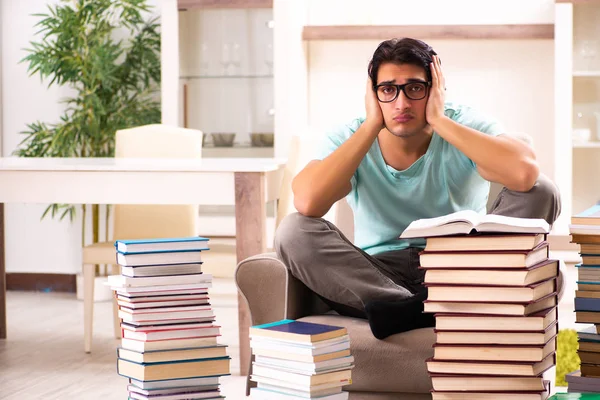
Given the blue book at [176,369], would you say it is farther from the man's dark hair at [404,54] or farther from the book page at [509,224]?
the man's dark hair at [404,54]

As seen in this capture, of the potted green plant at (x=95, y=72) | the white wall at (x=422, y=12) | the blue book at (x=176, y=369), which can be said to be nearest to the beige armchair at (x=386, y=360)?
the blue book at (x=176, y=369)

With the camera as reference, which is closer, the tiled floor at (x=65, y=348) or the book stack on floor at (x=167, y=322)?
the book stack on floor at (x=167, y=322)

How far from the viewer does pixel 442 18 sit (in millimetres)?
5172

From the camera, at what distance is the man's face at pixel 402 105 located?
7.72ft

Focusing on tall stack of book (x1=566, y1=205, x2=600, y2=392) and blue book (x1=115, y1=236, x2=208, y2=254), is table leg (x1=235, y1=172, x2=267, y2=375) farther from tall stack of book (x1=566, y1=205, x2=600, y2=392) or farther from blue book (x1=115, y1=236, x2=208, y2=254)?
tall stack of book (x1=566, y1=205, x2=600, y2=392)

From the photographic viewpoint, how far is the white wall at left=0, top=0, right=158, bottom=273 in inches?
212

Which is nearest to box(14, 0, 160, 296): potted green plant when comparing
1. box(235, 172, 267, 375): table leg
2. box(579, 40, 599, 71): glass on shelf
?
box(235, 172, 267, 375): table leg

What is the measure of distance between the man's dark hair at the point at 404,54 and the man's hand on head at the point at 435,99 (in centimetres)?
2

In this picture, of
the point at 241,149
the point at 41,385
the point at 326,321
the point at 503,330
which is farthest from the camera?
the point at 241,149

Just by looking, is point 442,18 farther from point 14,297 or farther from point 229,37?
point 14,297

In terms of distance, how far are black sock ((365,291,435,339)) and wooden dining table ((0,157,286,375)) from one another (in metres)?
1.12

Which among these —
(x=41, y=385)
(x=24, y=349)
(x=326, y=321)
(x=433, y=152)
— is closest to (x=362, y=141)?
(x=433, y=152)

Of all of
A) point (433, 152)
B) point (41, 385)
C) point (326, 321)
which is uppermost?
point (433, 152)

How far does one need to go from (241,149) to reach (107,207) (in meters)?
0.85
